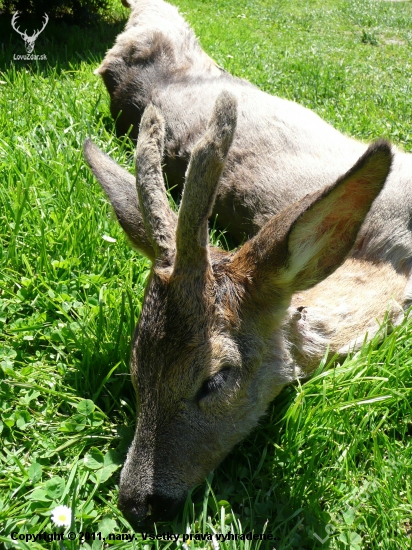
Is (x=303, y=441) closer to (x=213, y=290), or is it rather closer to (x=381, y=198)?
(x=213, y=290)

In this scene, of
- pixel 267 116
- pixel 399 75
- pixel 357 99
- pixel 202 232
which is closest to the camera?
pixel 202 232

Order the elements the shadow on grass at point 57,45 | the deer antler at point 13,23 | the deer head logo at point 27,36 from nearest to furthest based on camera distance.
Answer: the shadow on grass at point 57,45
the deer head logo at point 27,36
the deer antler at point 13,23

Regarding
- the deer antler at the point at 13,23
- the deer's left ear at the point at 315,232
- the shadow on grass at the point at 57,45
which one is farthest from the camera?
the deer antler at the point at 13,23

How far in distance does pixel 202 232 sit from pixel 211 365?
580mm

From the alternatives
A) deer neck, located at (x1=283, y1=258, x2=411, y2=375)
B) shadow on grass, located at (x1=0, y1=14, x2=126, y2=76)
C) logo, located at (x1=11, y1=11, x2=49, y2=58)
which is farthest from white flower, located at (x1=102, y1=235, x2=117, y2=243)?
logo, located at (x1=11, y1=11, x2=49, y2=58)

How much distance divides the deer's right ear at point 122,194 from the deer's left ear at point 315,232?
1.88ft

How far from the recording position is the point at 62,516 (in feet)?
7.98

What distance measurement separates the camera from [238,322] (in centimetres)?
271

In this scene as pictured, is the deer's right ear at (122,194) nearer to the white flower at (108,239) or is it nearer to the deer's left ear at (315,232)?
the deer's left ear at (315,232)

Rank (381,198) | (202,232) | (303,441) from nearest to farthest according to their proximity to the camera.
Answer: (202,232) → (303,441) → (381,198)

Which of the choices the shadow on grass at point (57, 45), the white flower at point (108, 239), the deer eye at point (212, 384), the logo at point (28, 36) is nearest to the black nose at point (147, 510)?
the deer eye at point (212, 384)

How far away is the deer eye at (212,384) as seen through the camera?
260cm

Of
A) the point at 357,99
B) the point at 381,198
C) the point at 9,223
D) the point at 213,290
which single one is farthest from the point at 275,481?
the point at 357,99

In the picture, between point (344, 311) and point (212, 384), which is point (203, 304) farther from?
point (344, 311)
